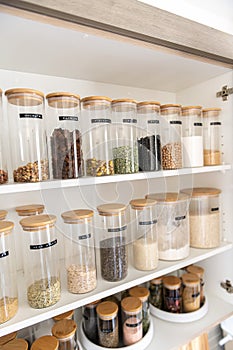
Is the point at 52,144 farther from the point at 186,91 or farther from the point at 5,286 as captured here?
the point at 186,91

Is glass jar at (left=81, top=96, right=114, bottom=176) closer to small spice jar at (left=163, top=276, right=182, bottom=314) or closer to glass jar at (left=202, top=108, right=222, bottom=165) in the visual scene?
glass jar at (left=202, top=108, right=222, bottom=165)

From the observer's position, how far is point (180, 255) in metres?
0.98

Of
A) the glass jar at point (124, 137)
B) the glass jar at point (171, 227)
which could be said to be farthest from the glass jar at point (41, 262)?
the glass jar at point (171, 227)

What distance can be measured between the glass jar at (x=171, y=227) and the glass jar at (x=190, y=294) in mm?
173

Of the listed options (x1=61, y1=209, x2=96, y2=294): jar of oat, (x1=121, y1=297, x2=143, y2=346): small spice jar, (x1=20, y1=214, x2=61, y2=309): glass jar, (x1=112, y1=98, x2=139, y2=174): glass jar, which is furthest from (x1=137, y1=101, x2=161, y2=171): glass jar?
(x1=121, y1=297, x2=143, y2=346): small spice jar

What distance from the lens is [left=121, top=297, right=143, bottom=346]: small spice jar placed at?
894mm

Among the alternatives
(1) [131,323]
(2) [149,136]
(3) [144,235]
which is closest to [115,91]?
(2) [149,136]

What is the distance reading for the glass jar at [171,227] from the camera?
972 millimetres

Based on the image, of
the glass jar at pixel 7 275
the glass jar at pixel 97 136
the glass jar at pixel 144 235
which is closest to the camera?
the glass jar at pixel 7 275

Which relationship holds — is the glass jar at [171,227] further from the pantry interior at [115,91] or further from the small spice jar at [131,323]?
the small spice jar at [131,323]

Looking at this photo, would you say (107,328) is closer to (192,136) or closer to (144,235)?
(144,235)

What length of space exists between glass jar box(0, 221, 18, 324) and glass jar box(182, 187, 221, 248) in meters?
0.68

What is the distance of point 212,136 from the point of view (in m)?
1.08

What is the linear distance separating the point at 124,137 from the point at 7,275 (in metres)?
0.54
